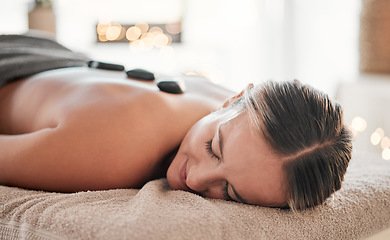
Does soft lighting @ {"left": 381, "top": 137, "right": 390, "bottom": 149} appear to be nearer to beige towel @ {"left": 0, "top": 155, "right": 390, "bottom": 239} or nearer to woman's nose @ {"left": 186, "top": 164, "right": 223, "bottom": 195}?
beige towel @ {"left": 0, "top": 155, "right": 390, "bottom": 239}

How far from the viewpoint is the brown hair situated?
77cm

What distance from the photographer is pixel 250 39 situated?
10.4 feet

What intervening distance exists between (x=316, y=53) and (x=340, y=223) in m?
2.06

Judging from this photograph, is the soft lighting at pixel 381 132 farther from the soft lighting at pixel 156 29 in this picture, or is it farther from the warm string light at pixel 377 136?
the soft lighting at pixel 156 29

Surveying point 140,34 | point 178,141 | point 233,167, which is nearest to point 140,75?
point 178,141

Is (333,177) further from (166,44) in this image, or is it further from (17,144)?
(166,44)

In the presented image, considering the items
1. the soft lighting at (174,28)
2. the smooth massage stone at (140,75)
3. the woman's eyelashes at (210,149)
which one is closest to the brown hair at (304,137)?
the woman's eyelashes at (210,149)

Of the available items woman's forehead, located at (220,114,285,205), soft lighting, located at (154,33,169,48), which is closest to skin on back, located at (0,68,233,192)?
woman's forehead, located at (220,114,285,205)

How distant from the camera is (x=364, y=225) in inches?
34.3

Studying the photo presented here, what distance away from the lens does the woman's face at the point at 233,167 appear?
0.77m

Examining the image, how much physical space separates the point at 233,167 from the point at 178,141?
0.26 metres

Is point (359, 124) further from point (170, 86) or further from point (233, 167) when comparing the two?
point (233, 167)

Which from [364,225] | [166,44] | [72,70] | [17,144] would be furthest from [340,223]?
[166,44]

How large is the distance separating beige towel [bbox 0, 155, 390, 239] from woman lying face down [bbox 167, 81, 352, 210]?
40 millimetres
